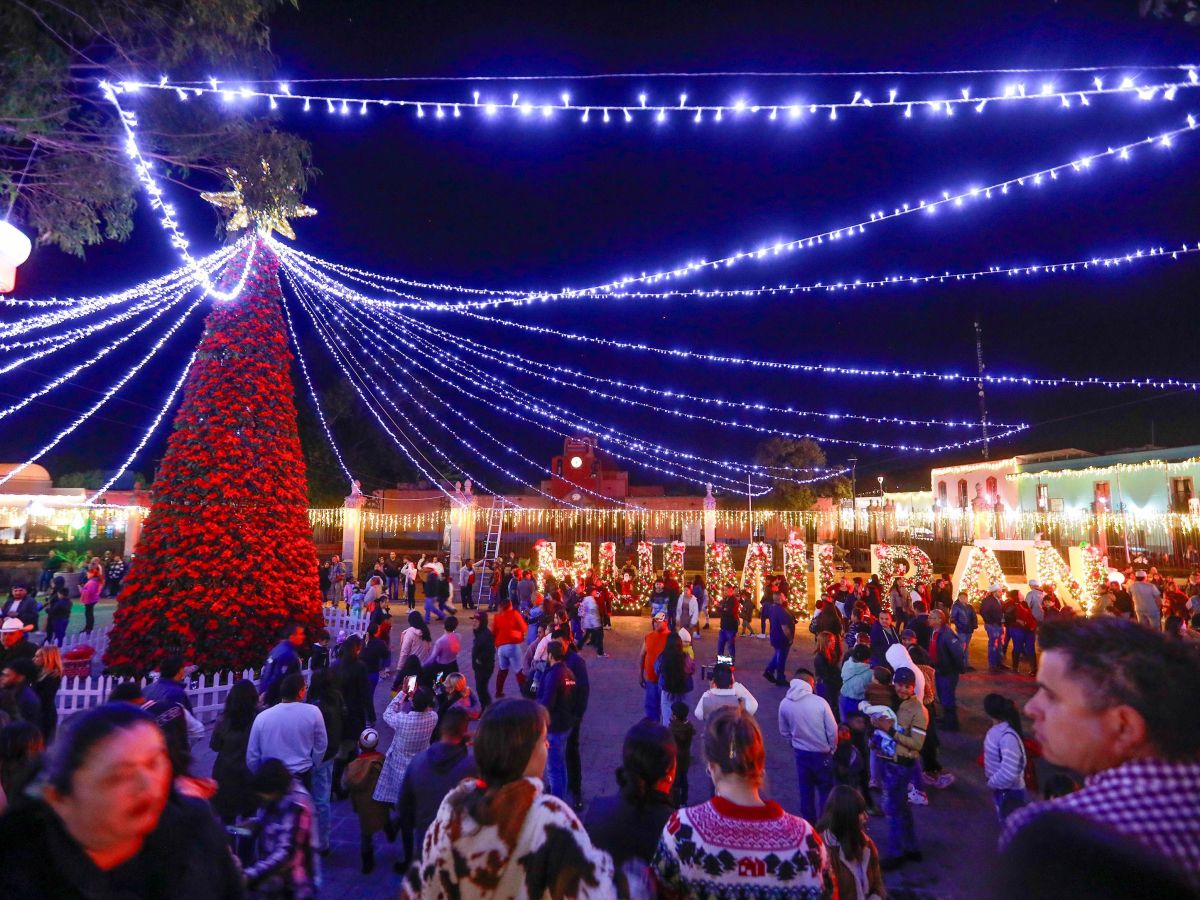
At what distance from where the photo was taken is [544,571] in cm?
1716

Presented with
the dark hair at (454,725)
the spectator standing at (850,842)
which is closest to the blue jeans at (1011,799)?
the spectator standing at (850,842)

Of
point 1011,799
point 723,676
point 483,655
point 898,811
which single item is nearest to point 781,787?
point 898,811

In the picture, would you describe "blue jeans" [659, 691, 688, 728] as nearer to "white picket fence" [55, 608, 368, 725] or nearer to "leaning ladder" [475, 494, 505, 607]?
"white picket fence" [55, 608, 368, 725]

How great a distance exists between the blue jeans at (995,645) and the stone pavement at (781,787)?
1.28 feet

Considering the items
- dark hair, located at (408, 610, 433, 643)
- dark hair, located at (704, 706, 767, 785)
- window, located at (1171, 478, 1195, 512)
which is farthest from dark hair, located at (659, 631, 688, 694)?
window, located at (1171, 478, 1195, 512)

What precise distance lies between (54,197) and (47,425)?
136 ft

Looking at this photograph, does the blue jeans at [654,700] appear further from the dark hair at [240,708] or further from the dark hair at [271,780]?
the dark hair at [271,780]

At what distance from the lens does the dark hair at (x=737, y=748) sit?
2316 millimetres

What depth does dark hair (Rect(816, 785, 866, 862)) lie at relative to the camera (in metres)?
3.20

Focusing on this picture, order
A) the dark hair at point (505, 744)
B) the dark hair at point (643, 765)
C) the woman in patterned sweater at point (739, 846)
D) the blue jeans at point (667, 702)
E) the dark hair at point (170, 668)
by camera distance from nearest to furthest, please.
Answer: the dark hair at point (505, 744)
the woman in patterned sweater at point (739, 846)
the dark hair at point (643, 765)
the dark hair at point (170, 668)
the blue jeans at point (667, 702)

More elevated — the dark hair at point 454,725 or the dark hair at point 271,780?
the dark hair at point 454,725

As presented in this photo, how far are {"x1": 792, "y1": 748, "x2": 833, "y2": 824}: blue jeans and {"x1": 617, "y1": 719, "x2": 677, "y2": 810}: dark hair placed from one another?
8.64ft

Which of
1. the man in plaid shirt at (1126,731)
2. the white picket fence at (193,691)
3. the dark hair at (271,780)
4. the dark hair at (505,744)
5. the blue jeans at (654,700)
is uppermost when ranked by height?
the man in plaid shirt at (1126,731)

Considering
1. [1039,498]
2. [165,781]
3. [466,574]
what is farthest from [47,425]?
[1039,498]
